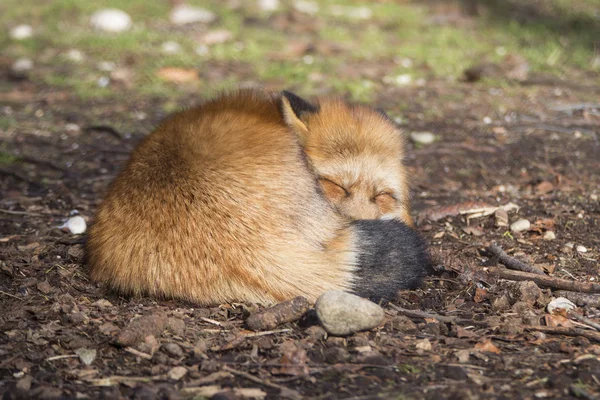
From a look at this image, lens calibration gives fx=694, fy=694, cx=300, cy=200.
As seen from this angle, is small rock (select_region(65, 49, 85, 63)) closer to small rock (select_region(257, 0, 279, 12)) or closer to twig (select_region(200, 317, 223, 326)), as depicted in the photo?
small rock (select_region(257, 0, 279, 12))

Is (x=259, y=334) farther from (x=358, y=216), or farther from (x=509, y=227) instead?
(x=509, y=227)

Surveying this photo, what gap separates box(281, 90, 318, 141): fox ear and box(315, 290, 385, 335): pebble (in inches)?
53.0

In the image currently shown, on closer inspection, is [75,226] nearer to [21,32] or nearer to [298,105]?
[298,105]

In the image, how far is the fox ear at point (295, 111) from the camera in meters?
4.45

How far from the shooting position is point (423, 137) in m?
7.13

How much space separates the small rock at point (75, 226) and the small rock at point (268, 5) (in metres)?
8.11

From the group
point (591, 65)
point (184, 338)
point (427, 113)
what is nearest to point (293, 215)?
point (184, 338)

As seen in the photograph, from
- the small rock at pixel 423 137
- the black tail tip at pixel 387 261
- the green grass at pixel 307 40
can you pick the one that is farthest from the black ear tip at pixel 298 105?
the green grass at pixel 307 40

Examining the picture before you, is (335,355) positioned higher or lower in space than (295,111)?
lower

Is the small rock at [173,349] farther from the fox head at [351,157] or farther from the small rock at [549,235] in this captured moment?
the small rock at [549,235]

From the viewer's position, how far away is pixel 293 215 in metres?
3.82

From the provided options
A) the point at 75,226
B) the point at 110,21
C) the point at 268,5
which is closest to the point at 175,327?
the point at 75,226

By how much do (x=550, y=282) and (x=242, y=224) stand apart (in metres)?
1.86

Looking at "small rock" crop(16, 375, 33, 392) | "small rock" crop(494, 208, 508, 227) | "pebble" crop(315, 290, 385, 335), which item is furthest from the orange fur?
"small rock" crop(494, 208, 508, 227)
